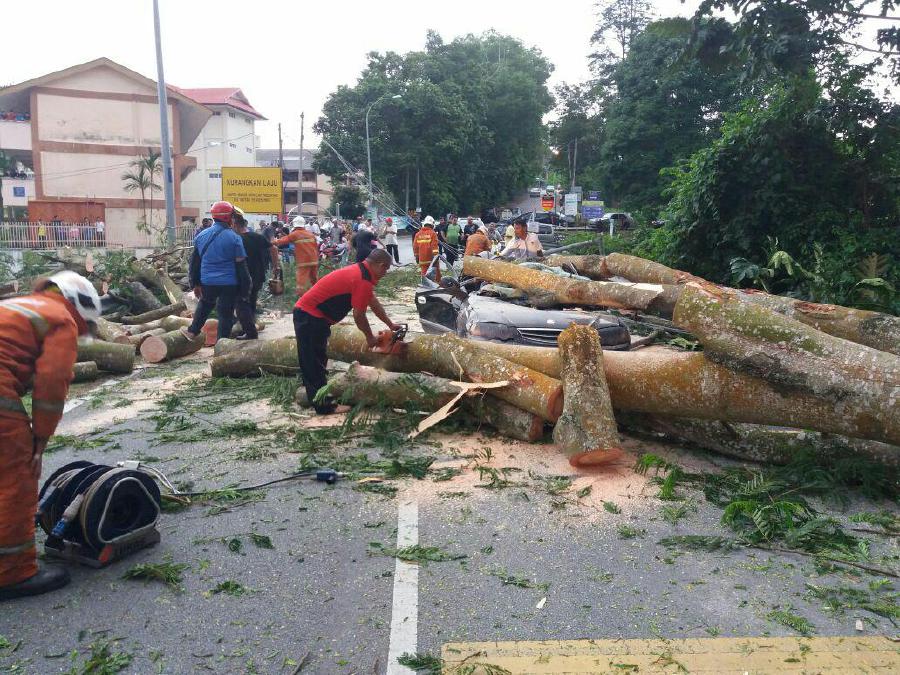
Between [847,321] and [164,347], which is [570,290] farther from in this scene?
[164,347]

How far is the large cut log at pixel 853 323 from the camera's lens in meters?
6.11

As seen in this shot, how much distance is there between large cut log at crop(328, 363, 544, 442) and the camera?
603 cm

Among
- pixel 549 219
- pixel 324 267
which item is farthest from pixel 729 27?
pixel 549 219

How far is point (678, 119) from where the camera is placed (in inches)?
1277

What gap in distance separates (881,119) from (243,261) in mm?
9714

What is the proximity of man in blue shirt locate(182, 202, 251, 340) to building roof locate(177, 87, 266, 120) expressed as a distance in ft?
141

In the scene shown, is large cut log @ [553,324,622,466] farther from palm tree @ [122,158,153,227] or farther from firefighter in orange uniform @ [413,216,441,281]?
palm tree @ [122,158,153,227]

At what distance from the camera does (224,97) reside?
50.2 metres

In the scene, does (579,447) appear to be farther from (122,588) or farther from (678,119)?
(678,119)

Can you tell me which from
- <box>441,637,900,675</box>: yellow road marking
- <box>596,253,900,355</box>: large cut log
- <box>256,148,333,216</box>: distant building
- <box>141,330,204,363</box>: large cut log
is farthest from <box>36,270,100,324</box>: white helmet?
<box>256,148,333,216</box>: distant building

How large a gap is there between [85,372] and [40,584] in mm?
5754

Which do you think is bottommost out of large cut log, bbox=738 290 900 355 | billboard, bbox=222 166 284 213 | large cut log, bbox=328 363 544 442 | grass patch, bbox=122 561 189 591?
grass patch, bbox=122 561 189 591

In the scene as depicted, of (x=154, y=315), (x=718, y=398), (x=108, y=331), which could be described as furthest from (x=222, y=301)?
(x=718, y=398)

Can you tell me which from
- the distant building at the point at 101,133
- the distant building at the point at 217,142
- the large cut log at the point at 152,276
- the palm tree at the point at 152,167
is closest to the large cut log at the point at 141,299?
the large cut log at the point at 152,276
